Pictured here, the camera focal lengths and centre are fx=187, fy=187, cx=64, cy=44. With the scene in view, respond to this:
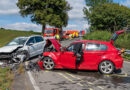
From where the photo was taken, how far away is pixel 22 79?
7492mm

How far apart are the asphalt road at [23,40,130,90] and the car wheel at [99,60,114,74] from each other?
8.9 inches

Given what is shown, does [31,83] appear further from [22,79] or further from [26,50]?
[26,50]

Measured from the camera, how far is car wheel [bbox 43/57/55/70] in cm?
919

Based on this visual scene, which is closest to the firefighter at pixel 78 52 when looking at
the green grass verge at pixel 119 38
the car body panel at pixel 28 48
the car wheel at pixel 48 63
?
the car wheel at pixel 48 63

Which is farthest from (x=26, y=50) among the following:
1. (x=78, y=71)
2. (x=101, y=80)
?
(x=101, y=80)

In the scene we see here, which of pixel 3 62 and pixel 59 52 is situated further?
pixel 3 62

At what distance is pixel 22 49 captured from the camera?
1157 centimetres

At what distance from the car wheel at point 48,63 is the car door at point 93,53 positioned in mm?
1699

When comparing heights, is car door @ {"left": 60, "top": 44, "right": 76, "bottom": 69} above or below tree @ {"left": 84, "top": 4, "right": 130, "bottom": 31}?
below

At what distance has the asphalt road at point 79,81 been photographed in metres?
6.31

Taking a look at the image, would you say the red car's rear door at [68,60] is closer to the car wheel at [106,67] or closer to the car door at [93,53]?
the car door at [93,53]

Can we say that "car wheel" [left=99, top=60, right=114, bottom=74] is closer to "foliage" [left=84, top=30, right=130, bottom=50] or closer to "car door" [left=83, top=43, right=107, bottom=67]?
"car door" [left=83, top=43, right=107, bottom=67]

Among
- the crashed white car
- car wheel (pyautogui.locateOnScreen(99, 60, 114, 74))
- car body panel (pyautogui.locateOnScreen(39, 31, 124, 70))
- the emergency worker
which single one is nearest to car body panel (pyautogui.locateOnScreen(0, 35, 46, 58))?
the crashed white car

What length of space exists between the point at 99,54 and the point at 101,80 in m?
1.46
